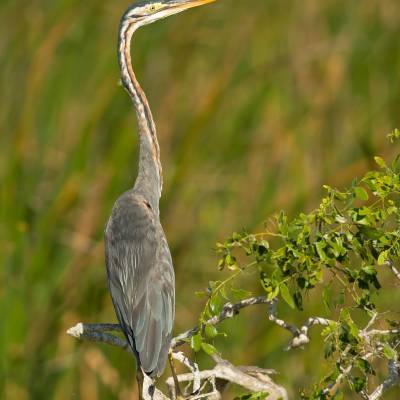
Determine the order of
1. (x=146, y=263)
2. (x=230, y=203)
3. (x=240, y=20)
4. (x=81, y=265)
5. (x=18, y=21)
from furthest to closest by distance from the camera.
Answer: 1. (x=240, y=20)
2. (x=18, y=21)
3. (x=230, y=203)
4. (x=81, y=265)
5. (x=146, y=263)

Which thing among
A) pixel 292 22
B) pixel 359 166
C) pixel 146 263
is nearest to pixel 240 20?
pixel 292 22

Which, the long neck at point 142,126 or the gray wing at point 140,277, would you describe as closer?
the gray wing at point 140,277

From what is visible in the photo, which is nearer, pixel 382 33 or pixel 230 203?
pixel 230 203

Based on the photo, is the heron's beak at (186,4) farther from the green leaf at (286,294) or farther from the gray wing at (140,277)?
the green leaf at (286,294)

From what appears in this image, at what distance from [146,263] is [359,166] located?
1.49 m

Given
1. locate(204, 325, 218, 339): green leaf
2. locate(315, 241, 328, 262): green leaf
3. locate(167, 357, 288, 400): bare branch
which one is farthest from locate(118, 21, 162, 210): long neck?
locate(315, 241, 328, 262): green leaf

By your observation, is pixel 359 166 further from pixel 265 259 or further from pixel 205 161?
pixel 265 259

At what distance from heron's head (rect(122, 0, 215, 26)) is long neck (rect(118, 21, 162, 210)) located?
0.04m

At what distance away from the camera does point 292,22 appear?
701 centimetres

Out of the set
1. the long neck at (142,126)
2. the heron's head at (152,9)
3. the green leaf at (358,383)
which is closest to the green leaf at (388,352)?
the green leaf at (358,383)

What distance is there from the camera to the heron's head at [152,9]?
4.21 m

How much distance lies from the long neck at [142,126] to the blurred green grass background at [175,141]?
0.57 metres

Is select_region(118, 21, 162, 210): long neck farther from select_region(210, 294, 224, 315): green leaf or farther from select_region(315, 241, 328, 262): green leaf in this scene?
select_region(315, 241, 328, 262): green leaf

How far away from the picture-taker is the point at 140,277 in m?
3.70
